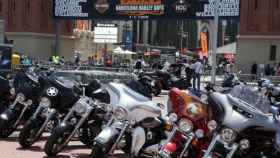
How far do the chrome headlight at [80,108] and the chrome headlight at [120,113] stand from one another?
31.1 inches

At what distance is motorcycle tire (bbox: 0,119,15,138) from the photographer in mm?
10086

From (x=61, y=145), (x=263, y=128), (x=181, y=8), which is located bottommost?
(x=61, y=145)

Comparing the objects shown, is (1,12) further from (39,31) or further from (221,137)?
(221,137)

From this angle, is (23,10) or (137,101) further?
(23,10)

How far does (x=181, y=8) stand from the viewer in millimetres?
38438

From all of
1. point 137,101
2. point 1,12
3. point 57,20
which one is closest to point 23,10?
point 1,12

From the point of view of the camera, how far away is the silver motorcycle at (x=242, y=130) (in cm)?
657

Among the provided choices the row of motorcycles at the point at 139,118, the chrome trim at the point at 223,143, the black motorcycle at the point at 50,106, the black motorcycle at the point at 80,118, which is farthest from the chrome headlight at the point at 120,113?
the chrome trim at the point at 223,143

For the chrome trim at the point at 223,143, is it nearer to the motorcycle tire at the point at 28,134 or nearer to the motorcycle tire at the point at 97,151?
the motorcycle tire at the point at 97,151

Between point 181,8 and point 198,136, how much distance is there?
3174 cm

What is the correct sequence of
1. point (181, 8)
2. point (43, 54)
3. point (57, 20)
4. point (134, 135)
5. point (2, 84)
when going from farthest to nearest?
point (43, 54)
point (57, 20)
point (181, 8)
point (2, 84)
point (134, 135)

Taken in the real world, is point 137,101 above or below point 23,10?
below

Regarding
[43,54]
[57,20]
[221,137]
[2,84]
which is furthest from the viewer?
[43,54]

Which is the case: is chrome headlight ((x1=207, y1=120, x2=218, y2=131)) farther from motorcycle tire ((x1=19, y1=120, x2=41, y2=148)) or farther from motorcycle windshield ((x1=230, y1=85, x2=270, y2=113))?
motorcycle tire ((x1=19, y1=120, x2=41, y2=148))
